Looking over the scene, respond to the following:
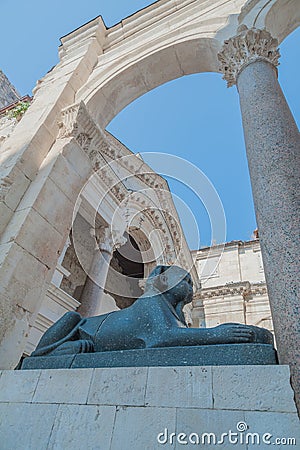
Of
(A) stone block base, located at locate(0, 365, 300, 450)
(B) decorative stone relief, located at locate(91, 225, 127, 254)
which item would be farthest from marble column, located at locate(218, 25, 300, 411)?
(B) decorative stone relief, located at locate(91, 225, 127, 254)

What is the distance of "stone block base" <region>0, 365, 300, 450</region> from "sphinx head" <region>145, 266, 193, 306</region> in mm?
991

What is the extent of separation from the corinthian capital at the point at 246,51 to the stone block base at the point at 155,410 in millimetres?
4147

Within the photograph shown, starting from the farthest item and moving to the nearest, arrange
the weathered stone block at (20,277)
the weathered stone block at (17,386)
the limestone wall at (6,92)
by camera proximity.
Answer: the limestone wall at (6,92), the weathered stone block at (20,277), the weathered stone block at (17,386)

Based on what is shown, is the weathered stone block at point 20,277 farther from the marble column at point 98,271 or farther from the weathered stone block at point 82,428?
the marble column at point 98,271

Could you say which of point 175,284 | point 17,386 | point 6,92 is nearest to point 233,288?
point 175,284

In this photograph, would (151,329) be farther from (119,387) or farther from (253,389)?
(253,389)

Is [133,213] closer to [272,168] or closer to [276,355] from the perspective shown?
[272,168]

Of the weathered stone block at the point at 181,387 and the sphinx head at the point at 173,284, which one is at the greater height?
the sphinx head at the point at 173,284

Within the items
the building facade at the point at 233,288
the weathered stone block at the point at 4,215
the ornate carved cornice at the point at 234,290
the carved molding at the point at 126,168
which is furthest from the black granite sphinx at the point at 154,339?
the ornate carved cornice at the point at 234,290

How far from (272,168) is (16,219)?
133 inches

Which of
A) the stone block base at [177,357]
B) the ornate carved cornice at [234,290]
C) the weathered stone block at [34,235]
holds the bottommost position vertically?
the stone block base at [177,357]

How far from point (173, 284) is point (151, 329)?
2.02 feet

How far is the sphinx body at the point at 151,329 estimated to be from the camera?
2.22 m

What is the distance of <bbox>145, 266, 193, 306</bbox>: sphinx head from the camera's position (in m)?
3.00
